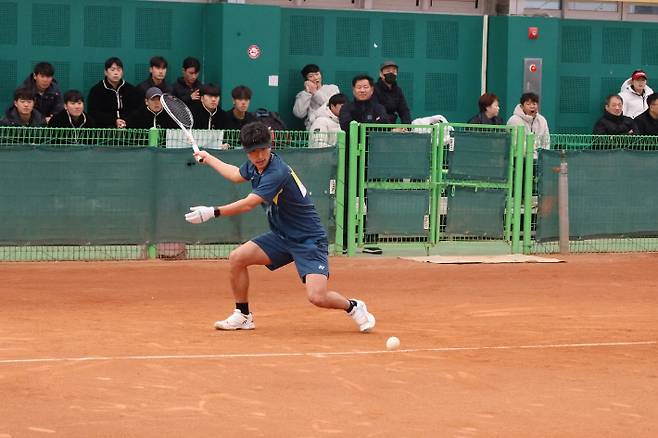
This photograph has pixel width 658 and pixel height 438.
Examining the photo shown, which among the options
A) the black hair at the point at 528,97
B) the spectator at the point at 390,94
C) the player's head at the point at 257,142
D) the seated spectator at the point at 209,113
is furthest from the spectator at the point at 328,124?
the player's head at the point at 257,142

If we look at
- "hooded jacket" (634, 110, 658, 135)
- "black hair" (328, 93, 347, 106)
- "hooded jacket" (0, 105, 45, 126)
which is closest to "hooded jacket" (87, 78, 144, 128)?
"hooded jacket" (0, 105, 45, 126)

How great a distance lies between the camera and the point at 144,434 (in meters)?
8.48

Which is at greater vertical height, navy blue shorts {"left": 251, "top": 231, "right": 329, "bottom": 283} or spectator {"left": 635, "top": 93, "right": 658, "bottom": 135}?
spectator {"left": 635, "top": 93, "right": 658, "bottom": 135}

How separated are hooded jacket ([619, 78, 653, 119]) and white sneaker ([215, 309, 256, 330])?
11.3 m

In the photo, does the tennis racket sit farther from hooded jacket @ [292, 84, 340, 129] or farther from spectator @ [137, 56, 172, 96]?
hooded jacket @ [292, 84, 340, 129]

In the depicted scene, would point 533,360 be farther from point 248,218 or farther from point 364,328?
point 248,218

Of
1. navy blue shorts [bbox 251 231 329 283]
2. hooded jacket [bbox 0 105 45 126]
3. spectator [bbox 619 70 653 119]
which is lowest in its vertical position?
navy blue shorts [bbox 251 231 329 283]

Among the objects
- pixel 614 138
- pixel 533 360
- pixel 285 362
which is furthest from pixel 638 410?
pixel 614 138

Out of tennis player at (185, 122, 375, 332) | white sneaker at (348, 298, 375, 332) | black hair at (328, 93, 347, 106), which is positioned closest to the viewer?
tennis player at (185, 122, 375, 332)

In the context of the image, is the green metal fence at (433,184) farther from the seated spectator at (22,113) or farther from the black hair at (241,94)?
the seated spectator at (22,113)

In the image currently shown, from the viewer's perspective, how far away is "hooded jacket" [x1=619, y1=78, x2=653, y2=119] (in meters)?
22.5

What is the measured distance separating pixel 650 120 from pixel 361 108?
188 inches

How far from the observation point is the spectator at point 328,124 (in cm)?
1850

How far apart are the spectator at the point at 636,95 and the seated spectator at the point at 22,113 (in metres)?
9.66
